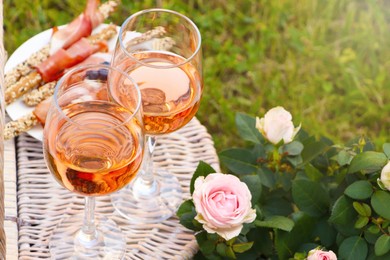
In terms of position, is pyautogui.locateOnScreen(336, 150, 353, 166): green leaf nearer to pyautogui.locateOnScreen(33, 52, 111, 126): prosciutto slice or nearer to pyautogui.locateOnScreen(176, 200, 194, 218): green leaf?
pyautogui.locateOnScreen(176, 200, 194, 218): green leaf

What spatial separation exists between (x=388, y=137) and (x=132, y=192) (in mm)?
1142

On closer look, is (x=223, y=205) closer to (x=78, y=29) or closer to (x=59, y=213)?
(x=59, y=213)

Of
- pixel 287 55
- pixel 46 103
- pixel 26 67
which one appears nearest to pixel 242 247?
pixel 46 103

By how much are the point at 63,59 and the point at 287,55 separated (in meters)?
1.17

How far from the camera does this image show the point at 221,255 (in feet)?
5.06

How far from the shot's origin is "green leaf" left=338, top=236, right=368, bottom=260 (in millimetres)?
1542

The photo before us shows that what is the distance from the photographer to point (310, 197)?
162 centimetres

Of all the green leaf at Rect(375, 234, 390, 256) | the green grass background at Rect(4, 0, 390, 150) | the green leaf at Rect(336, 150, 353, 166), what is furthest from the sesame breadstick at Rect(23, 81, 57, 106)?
the green grass background at Rect(4, 0, 390, 150)

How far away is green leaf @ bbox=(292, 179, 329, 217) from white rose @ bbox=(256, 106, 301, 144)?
9cm

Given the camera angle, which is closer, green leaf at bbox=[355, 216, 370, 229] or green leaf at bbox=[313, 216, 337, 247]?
green leaf at bbox=[355, 216, 370, 229]

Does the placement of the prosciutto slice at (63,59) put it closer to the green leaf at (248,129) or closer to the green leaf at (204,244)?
the green leaf at (248,129)

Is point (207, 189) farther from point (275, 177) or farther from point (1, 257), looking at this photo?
point (1, 257)

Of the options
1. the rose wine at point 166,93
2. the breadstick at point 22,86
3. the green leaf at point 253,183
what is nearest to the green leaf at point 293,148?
the green leaf at point 253,183

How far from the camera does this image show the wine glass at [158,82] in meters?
1.34
